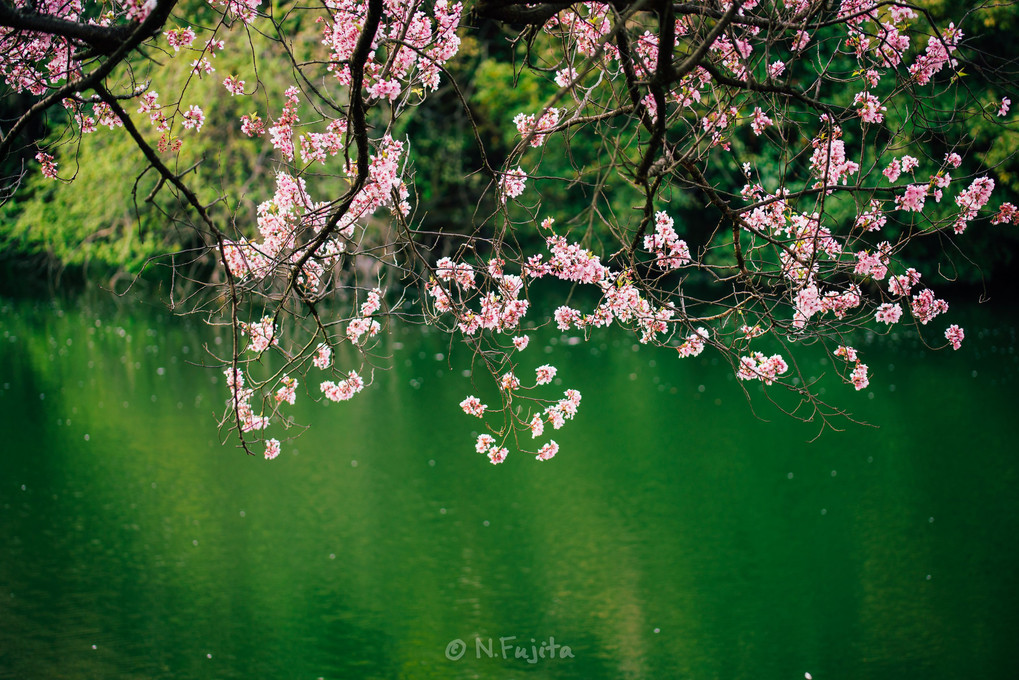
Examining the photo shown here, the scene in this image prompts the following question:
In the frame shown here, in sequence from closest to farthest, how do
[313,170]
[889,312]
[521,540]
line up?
[889,312]
[521,540]
[313,170]

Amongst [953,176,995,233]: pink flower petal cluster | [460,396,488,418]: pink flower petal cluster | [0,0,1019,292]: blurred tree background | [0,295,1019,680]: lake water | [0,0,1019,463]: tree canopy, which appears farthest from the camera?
[0,0,1019,292]: blurred tree background

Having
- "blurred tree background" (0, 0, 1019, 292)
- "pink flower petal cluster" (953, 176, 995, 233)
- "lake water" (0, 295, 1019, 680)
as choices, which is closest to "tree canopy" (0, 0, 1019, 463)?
"pink flower petal cluster" (953, 176, 995, 233)

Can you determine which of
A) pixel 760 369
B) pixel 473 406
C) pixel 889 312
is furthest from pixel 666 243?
pixel 473 406

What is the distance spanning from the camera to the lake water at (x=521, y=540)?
5.73m

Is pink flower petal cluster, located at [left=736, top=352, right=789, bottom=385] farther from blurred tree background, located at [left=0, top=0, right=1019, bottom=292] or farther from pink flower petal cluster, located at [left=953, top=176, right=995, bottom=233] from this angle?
blurred tree background, located at [left=0, top=0, right=1019, bottom=292]

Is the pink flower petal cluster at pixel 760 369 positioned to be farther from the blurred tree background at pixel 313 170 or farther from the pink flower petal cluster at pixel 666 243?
the blurred tree background at pixel 313 170

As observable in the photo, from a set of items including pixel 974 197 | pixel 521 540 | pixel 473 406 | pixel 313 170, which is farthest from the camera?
pixel 313 170

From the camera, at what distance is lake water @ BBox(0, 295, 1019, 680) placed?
5.73m

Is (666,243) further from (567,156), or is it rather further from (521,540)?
(521,540)

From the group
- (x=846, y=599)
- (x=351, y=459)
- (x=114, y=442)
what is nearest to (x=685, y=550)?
(x=846, y=599)

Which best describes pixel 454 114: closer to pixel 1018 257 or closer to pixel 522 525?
pixel 1018 257

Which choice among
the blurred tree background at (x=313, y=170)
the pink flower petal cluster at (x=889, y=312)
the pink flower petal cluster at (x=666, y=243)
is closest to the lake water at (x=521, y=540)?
the pink flower petal cluster at (x=889, y=312)

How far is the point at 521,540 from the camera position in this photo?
7.17m

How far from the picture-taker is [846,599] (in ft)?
20.3
